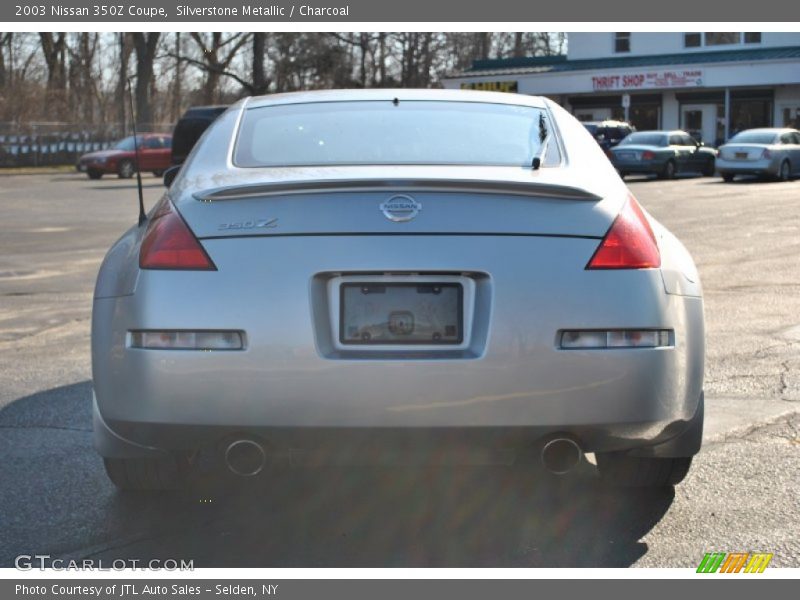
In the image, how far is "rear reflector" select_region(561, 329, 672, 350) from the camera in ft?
12.1

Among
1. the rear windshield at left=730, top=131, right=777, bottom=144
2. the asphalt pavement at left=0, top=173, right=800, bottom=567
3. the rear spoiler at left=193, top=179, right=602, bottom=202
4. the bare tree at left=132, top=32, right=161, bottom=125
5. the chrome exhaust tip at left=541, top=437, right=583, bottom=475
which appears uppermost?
the bare tree at left=132, top=32, right=161, bottom=125

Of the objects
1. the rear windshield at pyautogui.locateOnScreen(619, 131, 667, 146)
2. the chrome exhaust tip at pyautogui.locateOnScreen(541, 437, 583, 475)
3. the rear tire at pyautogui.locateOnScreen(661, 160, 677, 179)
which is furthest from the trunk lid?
the rear windshield at pyautogui.locateOnScreen(619, 131, 667, 146)

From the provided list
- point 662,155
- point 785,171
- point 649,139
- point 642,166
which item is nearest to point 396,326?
point 785,171

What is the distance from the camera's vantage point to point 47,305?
32.0 ft

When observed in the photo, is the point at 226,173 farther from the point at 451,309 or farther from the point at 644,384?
the point at 644,384

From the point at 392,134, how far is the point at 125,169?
35.7 metres

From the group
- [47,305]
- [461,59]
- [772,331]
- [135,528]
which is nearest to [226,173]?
[135,528]

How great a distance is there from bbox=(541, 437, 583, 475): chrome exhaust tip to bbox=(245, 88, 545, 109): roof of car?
5.60 feet

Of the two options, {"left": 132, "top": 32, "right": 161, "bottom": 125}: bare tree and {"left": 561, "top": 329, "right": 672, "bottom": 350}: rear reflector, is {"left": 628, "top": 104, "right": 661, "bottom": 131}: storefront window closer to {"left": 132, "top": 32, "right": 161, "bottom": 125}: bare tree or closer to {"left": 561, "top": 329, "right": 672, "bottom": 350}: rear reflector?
{"left": 132, "top": 32, "right": 161, "bottom": 125}: bare tree

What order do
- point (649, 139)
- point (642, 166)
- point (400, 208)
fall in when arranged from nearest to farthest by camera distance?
point (400, 208) → point (642, 166) → point (649, 139)

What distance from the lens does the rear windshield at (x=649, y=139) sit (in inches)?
1325

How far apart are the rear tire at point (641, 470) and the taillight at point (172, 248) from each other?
1.67 metres

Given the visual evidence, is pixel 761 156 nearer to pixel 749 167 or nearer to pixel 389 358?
pixel 749 167

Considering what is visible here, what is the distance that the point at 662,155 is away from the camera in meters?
32.9
